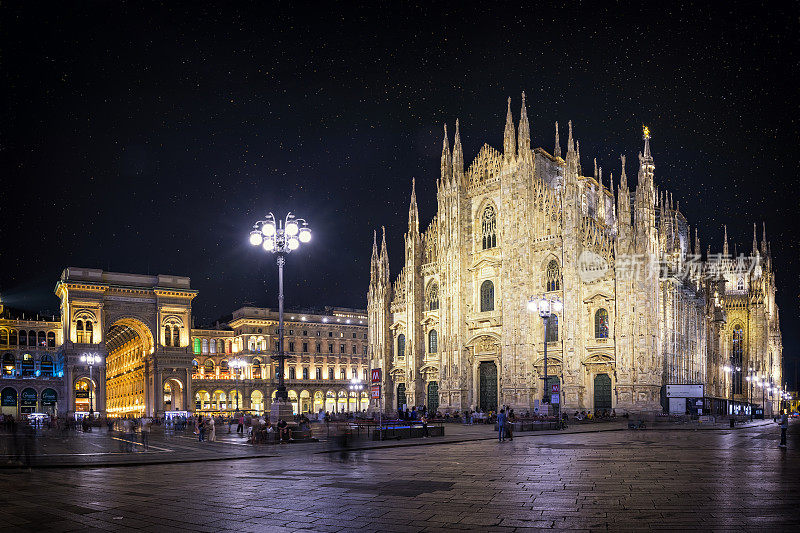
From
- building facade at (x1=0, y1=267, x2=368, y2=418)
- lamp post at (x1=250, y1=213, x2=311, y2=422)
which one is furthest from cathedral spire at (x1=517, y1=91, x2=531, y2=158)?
building facade at (x1=0, y1=267, x2=368, y2=418)

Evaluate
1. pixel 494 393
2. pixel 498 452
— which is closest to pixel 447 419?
pixel 494 393

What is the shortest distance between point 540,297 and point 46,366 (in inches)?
2703

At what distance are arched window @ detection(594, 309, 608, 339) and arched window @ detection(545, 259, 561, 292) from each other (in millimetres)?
3920

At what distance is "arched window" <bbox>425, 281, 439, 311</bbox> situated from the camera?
6562 centimetres

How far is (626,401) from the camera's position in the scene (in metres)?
50.3

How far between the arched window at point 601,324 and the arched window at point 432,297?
16.5 meters

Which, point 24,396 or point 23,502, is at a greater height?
point 23,502

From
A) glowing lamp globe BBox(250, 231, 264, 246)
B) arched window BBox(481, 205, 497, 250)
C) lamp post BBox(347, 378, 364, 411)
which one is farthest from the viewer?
lamp post BBox(347, 378, 364, 411)

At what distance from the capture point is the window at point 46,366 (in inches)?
3602

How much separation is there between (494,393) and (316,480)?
47.2 meters

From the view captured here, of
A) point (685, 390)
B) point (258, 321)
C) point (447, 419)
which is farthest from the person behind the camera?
point (258, 321)

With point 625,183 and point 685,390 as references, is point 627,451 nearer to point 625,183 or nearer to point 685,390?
point 685,390

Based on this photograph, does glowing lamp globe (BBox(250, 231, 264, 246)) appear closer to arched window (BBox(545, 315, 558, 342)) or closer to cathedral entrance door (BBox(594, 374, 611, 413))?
arched window (BBox(545, 315, 558, 342))

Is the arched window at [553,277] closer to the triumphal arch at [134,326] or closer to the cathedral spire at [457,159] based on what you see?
the cathedral spire at [457,159]
